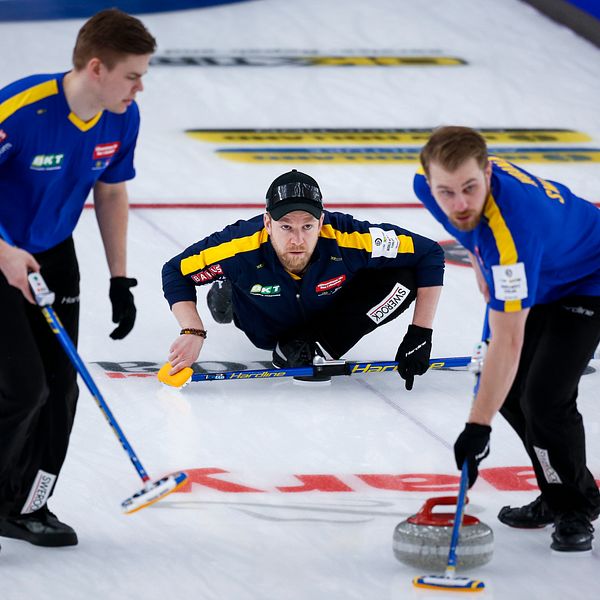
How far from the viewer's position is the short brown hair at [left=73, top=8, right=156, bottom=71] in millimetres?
3041

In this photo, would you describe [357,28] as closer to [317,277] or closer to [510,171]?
[317,277]

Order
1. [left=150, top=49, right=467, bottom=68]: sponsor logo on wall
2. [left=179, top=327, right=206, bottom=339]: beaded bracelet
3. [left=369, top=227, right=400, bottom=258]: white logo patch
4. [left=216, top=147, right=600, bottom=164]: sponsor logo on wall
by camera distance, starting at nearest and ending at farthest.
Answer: [left=179, top=327, right=206, bottom=339]: beaded bracelet < [left=369, top=227, right=400, bottom=258]: white logo patch < [left=216, top=147, right=600, bottom=164]: sponsor logo on wall < [left=150, top=49, right=467, bottom=68]: sponsor logo on wall

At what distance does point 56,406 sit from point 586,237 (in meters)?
1.50

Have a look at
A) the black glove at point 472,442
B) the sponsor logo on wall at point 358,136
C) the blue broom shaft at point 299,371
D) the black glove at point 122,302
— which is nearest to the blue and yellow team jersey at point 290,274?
the blue broom shaft at point 299,371

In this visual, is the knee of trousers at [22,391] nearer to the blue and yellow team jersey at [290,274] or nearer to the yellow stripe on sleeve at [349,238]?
the blue and yellow team jersey at [290,274]

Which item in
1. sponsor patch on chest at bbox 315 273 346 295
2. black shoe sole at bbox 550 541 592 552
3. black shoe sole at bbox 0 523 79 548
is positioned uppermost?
sponsor patch on chest at bbox 315 273 346 295

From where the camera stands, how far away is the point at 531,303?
9.76 feet

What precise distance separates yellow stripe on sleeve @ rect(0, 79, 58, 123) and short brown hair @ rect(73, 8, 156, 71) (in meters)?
0.14

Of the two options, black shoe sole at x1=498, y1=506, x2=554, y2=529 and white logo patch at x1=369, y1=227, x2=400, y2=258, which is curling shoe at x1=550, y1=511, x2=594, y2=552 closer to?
black shoe sole at x1=498, y1=506, x2=554, y2=529

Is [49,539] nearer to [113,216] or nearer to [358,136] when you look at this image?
[113,216]

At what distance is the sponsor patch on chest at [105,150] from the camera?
10.8 ft

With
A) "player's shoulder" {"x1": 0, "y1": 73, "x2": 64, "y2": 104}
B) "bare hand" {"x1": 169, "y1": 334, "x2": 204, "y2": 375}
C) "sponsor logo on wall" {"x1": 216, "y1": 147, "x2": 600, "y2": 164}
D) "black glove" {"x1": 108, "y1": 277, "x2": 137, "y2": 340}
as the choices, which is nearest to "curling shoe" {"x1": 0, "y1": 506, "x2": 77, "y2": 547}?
"black glove" {"x1": 108, "y1": 277, "x2": 137, "y2": 340}

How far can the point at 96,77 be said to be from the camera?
3.09 meters

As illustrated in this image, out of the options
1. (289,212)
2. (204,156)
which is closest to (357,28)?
(204,156)
